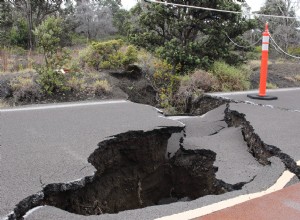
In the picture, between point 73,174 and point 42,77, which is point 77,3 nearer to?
point 42,77

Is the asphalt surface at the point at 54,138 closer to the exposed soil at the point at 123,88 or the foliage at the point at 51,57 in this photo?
the exposed soil at the point at 123,88

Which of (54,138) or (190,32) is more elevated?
(190,32)

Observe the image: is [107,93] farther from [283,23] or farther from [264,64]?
[283,23]

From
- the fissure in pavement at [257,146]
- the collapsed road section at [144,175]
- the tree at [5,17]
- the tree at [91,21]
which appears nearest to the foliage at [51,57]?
the collapsed road section at [144,175]

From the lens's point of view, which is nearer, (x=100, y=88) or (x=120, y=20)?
(x=100, y=88)

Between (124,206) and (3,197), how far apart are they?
6.89 ft

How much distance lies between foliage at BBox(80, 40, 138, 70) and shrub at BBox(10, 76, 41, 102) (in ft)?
9.48

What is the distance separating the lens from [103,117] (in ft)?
19.7

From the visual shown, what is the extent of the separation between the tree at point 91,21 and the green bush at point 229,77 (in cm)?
2001

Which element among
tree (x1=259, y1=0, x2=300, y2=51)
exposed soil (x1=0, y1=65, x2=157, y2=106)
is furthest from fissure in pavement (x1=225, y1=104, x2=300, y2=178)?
tree (x1=259, y1=0, x2=300, y2=51)

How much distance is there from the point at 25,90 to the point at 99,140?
15.7ft

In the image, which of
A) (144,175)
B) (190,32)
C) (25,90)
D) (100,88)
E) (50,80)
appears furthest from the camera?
(190,32)

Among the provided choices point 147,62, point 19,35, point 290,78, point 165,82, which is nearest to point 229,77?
point 165,82

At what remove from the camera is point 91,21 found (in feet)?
95.0
